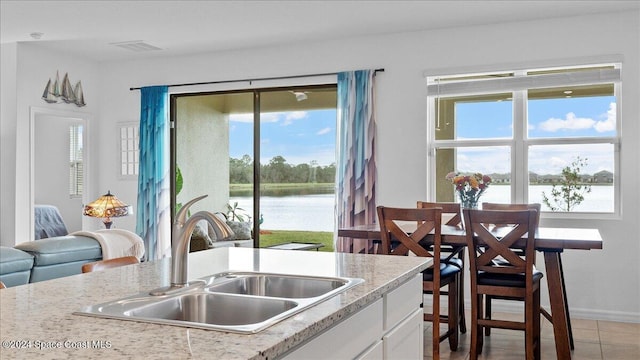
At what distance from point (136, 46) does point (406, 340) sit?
205 inches

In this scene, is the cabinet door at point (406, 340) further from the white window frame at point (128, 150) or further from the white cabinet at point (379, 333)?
the white window frame at point (128, 150)

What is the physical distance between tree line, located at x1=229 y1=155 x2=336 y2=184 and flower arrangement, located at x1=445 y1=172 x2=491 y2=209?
6.36ft

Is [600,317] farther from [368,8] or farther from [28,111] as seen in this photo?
[28,111]

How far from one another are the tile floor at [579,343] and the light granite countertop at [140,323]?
2.03m

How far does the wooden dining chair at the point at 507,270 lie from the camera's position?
134 inches

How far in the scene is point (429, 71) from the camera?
5.50 metres

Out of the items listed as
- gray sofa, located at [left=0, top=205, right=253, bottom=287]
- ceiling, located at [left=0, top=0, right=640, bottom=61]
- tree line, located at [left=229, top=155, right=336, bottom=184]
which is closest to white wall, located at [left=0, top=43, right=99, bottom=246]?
ceiling, located at [left=0, top=0, right=640, bottom=61]

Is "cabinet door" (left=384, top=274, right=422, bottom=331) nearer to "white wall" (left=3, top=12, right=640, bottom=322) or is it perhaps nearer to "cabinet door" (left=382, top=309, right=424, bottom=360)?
"cabinet door" (left=382, top=309, right=424, bottom=360)

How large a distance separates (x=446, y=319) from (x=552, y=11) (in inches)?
114

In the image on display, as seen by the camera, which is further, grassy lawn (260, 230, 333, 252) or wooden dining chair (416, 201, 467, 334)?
grassy lawn (260, 230, 333, 252)

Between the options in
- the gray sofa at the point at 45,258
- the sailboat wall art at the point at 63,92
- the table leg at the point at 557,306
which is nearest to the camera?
the gray sofa at the point at 45,258

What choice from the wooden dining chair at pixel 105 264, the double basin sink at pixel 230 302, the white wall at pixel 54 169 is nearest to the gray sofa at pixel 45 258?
the wooden dining chair at pixel 105 264

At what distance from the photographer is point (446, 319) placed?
3938 mm

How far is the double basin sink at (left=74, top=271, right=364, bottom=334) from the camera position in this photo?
1400 millimetres
